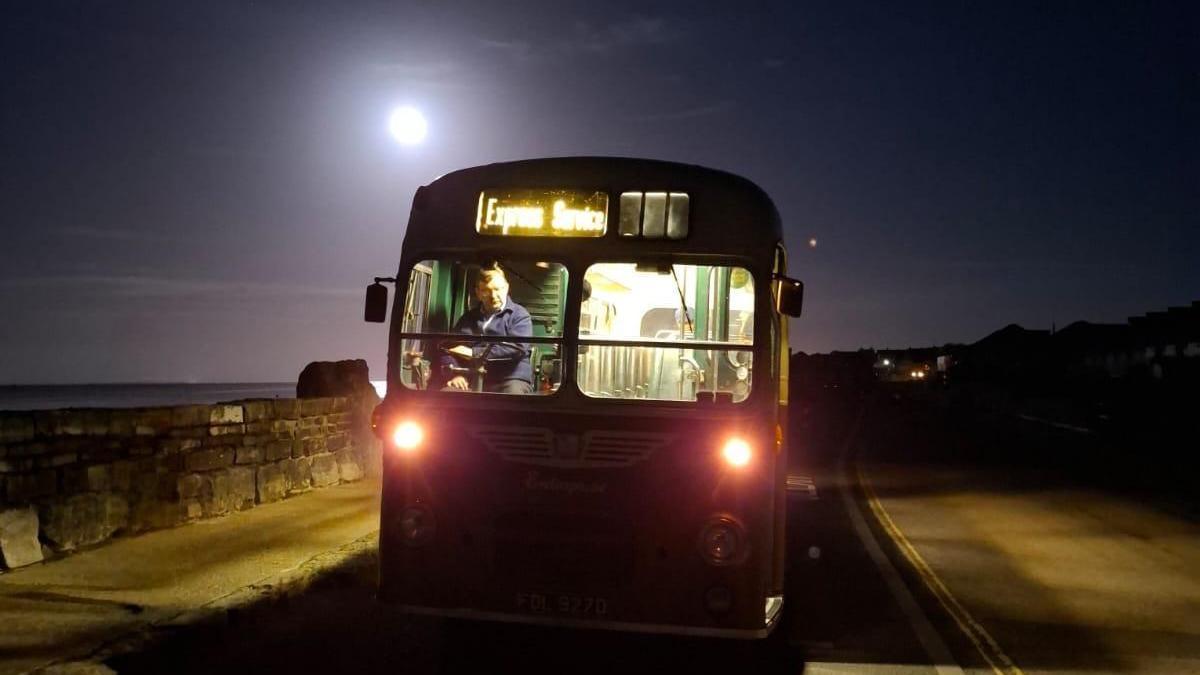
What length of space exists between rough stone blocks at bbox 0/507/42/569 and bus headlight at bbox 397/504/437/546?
411 centimetres

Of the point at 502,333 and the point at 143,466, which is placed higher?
the point at 502,333

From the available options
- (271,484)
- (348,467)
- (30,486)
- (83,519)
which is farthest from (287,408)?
(30,486)

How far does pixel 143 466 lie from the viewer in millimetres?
10914

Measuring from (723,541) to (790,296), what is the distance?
145cm

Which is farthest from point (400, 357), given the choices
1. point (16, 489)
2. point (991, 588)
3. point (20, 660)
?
point (991, 588)

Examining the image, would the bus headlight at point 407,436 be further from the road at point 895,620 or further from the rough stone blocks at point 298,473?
the rough stone blocks at point 298,473

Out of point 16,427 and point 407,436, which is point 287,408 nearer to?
point 16,427

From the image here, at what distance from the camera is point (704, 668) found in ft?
23.1

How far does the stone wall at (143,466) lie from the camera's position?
9.20m

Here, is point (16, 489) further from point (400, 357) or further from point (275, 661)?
point (400, 357)

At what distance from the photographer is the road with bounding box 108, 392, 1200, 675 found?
23.1 ft

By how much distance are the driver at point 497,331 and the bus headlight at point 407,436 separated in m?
0.32

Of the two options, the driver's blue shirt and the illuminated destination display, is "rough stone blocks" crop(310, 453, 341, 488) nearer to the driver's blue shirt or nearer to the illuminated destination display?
the driver's blue shirt

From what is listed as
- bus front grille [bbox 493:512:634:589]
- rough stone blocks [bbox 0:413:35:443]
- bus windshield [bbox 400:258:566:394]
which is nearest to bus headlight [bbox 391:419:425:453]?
bus windshield [bbox 400:258:566:394]
